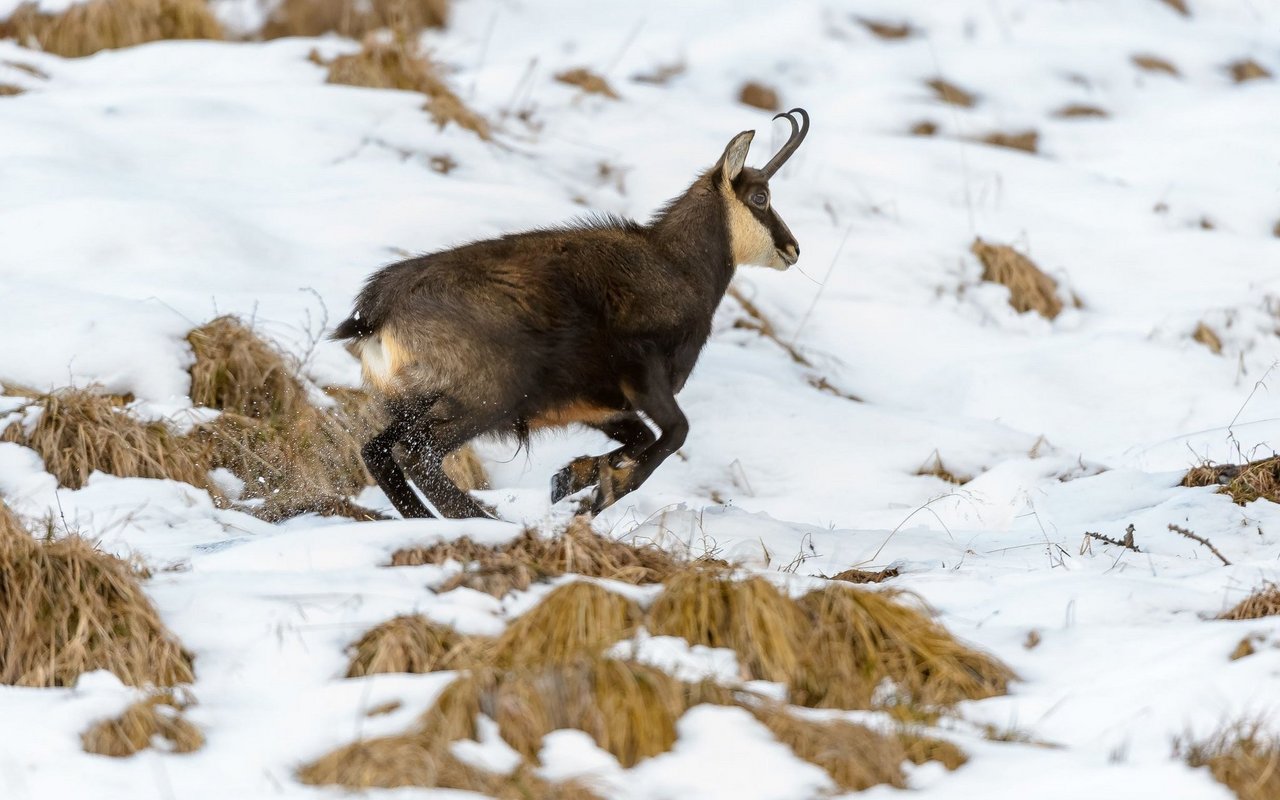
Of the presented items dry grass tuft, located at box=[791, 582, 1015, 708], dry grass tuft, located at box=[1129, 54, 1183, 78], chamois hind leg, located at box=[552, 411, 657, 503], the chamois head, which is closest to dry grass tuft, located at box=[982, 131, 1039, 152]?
dry grass tuft, located at box=[1129, 54, 1183, 78]

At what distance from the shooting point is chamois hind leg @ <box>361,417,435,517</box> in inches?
218

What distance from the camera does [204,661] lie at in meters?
3.78

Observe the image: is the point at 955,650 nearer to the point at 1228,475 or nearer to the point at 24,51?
the point at 1228,475

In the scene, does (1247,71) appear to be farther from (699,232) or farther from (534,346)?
(534,346)

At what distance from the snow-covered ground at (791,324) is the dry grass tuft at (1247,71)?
13cm

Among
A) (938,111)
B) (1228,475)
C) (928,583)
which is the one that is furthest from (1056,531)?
(938,111)

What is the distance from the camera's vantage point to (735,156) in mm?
6414

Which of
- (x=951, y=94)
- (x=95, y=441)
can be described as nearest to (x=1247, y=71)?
(x=951, y=94)

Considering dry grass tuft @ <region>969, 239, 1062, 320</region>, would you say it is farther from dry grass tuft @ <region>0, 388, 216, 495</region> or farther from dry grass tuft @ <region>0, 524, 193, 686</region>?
dry grass tuft @ <region>0, 524, 193, 686</region>

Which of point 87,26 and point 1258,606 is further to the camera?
point 87,26

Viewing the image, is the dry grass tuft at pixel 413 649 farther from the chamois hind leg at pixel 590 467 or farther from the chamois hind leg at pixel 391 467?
the chamois hind leg at pixel 590 467

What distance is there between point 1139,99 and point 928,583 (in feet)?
34.9

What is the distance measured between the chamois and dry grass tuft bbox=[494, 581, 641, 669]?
1.74m

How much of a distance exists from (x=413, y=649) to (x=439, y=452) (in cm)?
189
